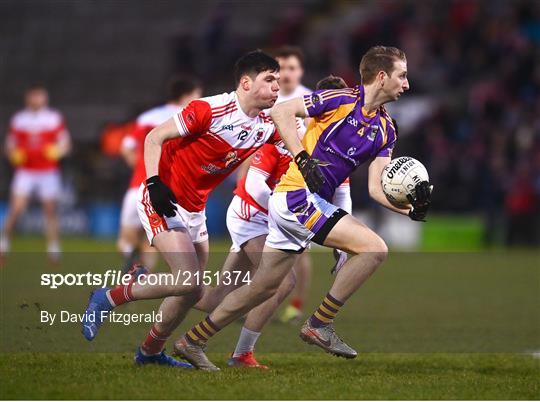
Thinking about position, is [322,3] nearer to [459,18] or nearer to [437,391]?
[459,18]

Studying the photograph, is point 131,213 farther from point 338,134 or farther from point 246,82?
point 338,134

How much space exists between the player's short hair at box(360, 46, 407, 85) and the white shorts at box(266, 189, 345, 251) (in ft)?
2.89

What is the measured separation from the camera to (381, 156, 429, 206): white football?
275 inches

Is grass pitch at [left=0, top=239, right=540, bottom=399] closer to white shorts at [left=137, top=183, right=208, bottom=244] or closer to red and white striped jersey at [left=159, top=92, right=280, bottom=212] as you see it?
white shorts at [left=137, top=183, right=208, bottom=244]

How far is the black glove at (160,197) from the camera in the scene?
670cm

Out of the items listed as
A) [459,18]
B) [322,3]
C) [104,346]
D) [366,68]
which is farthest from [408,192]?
[322,3]

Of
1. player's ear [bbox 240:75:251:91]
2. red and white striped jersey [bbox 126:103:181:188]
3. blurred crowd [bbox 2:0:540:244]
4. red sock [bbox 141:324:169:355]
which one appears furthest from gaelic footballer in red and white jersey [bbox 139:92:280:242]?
blurred crowd [bbox 2:0:540:244]

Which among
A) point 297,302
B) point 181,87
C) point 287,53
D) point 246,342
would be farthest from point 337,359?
point 181,87

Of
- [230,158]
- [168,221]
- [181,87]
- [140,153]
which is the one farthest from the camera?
[140,153]

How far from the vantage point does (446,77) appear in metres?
23.0

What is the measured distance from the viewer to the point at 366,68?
7.10 metres

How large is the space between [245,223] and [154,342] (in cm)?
127

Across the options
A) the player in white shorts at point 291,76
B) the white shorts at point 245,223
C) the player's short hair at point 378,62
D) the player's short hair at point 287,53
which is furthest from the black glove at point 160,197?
the player's short hair at point 287,53

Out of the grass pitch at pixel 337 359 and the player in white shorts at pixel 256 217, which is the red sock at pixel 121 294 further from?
the player in white shorts at pixel 256 217
